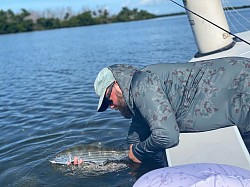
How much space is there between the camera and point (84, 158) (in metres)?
5.26

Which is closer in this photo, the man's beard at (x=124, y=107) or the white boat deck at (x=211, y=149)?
the white boat deck at (x=211, y=149)

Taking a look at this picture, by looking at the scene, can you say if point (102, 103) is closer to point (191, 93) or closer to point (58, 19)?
point (191, 93)

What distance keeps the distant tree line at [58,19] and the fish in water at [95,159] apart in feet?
292

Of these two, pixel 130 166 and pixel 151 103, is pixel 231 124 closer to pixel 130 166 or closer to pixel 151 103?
pixel 151 103

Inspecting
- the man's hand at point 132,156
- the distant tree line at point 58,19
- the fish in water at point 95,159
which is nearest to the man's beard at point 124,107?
the man's hand at point 132,156

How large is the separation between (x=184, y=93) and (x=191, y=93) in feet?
0.24

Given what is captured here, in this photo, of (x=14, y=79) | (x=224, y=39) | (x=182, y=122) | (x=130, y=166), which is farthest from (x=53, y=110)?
(x=14, y=79)

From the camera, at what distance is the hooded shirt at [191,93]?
385 cm

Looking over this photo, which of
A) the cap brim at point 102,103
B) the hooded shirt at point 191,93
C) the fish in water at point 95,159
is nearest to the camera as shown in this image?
the hooded shirt at point 191,93

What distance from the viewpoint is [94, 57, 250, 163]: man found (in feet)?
12.7

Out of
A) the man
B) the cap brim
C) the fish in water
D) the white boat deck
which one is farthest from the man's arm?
the fish in water

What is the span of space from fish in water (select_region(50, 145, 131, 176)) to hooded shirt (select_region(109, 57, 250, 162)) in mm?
1117

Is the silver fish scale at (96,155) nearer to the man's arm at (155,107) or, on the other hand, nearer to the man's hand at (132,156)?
the man's hand at (132,156)

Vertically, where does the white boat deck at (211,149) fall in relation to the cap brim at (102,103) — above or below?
below
